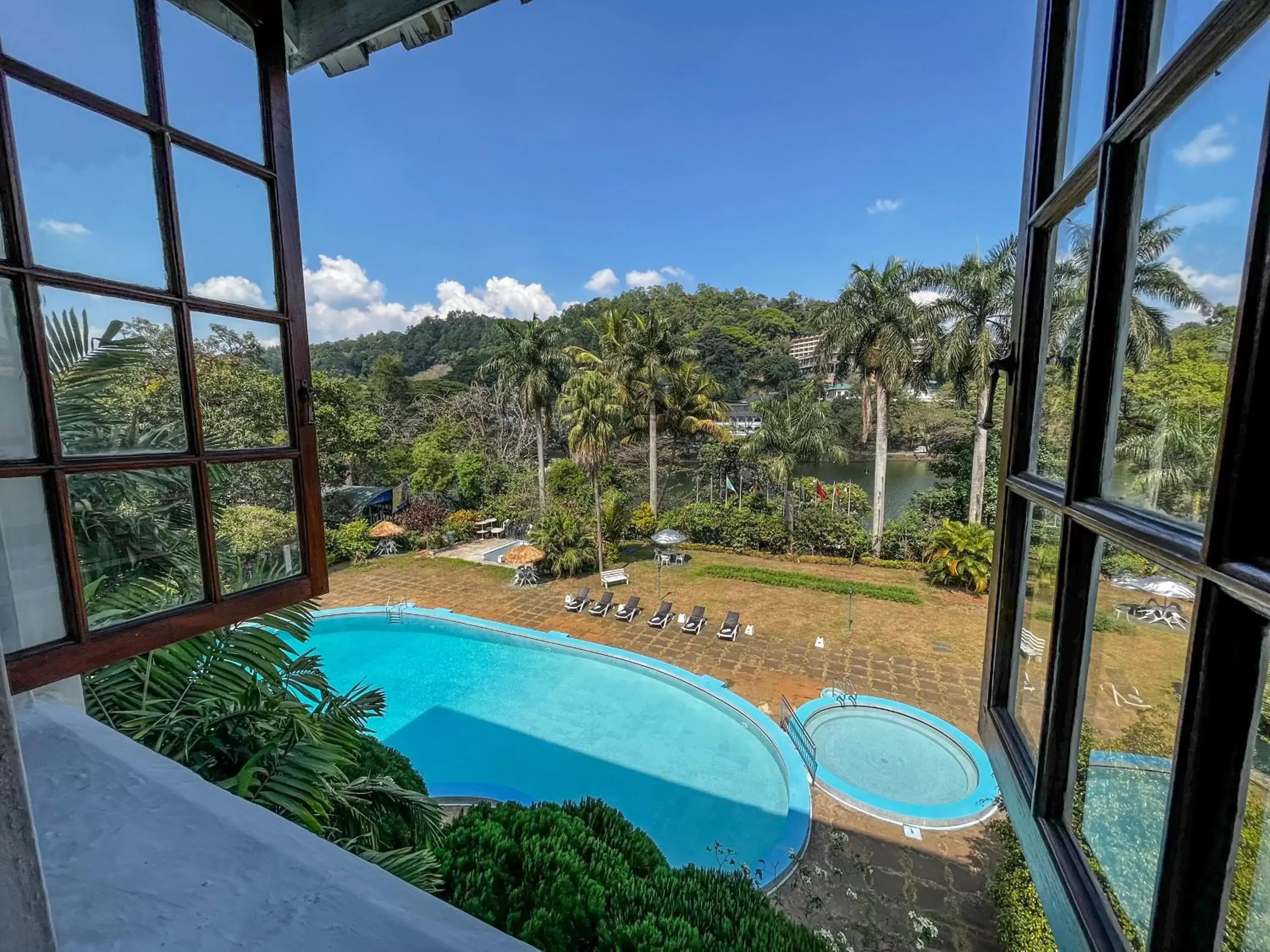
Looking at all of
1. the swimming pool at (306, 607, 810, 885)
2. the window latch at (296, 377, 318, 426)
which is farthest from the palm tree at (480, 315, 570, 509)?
the window latch at (296, 377, 318, 426)

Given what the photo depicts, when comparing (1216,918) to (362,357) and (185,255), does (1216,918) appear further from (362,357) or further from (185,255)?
(362,357)

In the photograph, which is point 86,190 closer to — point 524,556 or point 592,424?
point 524,556

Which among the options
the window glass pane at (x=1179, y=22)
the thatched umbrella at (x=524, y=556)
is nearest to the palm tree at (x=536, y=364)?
the thatched umbrella at (x=524, y=556)

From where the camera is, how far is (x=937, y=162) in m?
12.0

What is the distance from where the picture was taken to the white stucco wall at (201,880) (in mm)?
581

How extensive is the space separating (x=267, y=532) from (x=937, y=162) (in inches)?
614

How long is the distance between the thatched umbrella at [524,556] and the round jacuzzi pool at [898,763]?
6.62m

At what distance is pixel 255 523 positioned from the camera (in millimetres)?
1491

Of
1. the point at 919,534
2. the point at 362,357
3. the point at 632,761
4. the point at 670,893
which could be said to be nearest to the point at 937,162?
the point at 919,534

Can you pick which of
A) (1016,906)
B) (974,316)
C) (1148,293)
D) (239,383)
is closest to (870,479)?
(974,316)

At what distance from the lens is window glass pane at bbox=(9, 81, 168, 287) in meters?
1.02

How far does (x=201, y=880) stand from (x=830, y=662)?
8117 millimetres

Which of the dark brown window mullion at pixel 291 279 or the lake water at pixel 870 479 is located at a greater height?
the dark brown window mullion at pixel 291 279

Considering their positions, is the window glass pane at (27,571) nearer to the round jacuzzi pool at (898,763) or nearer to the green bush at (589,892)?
the green bush at (589,892)
